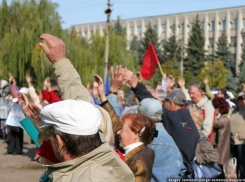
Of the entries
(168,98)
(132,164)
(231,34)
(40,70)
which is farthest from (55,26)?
(231,34)

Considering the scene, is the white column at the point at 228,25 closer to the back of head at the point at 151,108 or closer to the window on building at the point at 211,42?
the window on building at the point at 211,42

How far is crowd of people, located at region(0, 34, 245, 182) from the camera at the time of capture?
1911 mm

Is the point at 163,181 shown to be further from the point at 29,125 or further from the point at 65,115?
the point at 65,115

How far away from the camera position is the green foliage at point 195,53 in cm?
6512

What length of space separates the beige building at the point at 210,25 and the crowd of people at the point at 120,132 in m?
62.3

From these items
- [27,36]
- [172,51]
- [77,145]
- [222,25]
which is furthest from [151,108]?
[222,25]

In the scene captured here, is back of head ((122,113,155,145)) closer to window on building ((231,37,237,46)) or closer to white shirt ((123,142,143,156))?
white shirt ((123,142,143,156))

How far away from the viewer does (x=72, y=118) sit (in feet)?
6.18

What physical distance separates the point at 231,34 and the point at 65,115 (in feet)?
245

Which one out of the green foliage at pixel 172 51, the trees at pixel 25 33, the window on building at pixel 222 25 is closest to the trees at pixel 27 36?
the trees at pixel 25 33

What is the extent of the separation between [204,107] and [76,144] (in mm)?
5310

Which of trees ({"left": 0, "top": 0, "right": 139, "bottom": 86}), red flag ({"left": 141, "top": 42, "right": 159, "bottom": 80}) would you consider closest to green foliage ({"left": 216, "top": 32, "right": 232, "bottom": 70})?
trees ({"left": 0, "top": 0, "right": 139, "bottom": 86})

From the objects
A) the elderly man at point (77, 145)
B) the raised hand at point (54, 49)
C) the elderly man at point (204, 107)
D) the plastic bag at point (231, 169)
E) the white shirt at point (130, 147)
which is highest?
the raised hand at point (54, 49)

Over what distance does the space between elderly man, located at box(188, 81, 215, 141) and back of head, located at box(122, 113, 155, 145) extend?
3.19 metres
